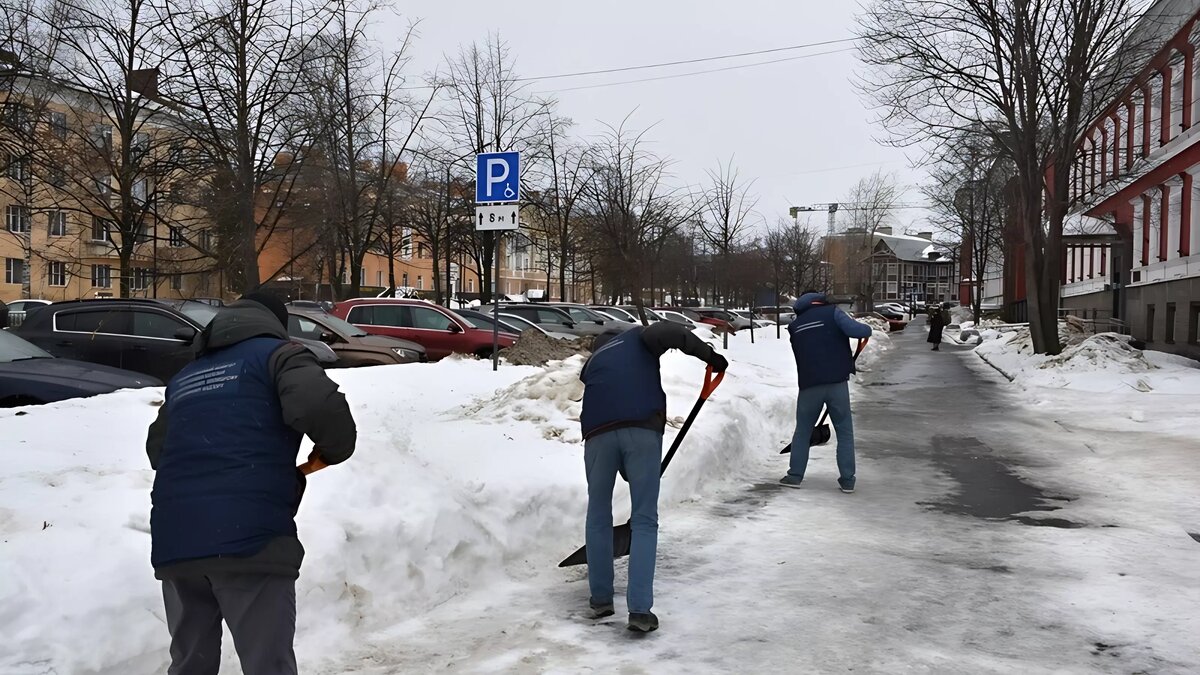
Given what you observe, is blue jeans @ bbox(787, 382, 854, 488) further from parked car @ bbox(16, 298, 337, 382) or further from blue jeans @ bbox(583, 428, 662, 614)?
parked car @ bbox(16, 298, 337, 382)

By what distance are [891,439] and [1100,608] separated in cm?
724

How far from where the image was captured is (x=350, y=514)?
18.1 ft

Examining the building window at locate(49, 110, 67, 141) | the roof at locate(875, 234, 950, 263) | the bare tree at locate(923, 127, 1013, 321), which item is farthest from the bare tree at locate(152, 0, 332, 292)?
the roof at locate(875, 234, 950, 263)

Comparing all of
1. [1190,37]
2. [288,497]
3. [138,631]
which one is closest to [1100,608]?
[288,497]

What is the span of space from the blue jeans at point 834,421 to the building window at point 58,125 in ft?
49.2

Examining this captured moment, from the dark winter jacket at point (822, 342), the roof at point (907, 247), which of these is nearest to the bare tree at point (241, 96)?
the dark winter jacket at point (822, 342)

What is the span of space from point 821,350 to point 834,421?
0.70 m

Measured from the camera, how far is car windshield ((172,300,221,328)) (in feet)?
43.9

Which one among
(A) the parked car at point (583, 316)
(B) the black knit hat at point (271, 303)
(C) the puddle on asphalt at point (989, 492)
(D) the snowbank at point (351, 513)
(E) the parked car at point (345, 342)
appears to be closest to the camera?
(B) the black knit hat at point (271, 303)

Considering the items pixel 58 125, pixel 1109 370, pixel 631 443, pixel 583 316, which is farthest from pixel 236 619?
pixel 583 316

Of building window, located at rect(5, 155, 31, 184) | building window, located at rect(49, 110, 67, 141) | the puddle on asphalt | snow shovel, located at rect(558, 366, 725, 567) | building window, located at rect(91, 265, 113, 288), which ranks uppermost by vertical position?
building window, located at rect(49, 110, 67, 141)

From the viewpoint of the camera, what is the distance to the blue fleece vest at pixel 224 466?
10.3 feet

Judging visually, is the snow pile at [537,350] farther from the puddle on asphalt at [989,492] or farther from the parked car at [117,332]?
the puddle on asphalt at [989,492]

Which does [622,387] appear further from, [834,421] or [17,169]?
[17,169]
